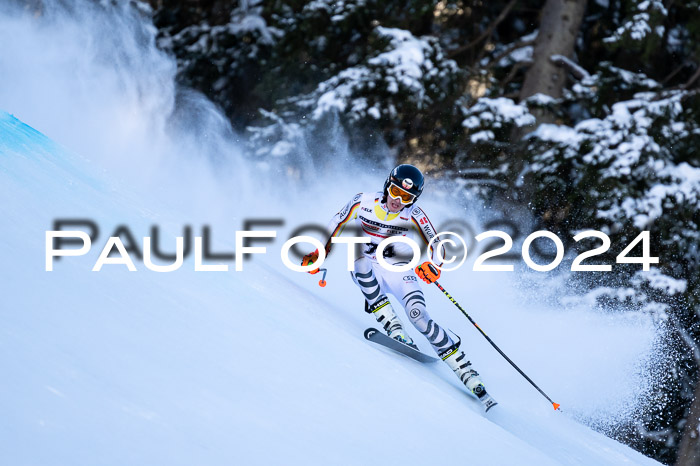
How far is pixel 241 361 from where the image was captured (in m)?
3.62

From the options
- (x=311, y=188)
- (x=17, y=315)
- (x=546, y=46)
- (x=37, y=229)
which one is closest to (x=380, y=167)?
(x=311, y=188)

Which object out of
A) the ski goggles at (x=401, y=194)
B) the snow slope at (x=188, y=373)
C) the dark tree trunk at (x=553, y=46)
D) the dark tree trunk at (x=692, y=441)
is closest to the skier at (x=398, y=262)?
the ski goggles at (x=401, y=194)

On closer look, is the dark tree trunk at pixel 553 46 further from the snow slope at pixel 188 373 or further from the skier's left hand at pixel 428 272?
the skier's left hand at pixel 428 272

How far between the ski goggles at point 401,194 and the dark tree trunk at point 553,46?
23.6 ft

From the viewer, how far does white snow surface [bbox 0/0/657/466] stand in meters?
2.60

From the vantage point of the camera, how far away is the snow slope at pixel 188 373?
8.30 feet

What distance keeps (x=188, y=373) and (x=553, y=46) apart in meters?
10.5

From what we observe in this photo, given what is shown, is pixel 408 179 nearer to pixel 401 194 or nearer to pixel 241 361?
pixel 401 194

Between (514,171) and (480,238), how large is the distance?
3.71ft

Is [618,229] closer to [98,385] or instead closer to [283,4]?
[283,4]

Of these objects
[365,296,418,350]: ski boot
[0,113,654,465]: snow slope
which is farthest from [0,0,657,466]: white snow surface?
[365,296,418,350]: ski boot

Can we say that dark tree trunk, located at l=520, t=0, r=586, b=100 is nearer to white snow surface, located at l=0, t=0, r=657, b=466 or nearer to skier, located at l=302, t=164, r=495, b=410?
white snow surface, located at l=0, t=0, r=657, b=466

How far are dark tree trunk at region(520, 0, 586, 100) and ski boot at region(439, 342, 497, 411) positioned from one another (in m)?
7.38

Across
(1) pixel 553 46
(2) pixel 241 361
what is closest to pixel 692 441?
(1) pixel 553 46
